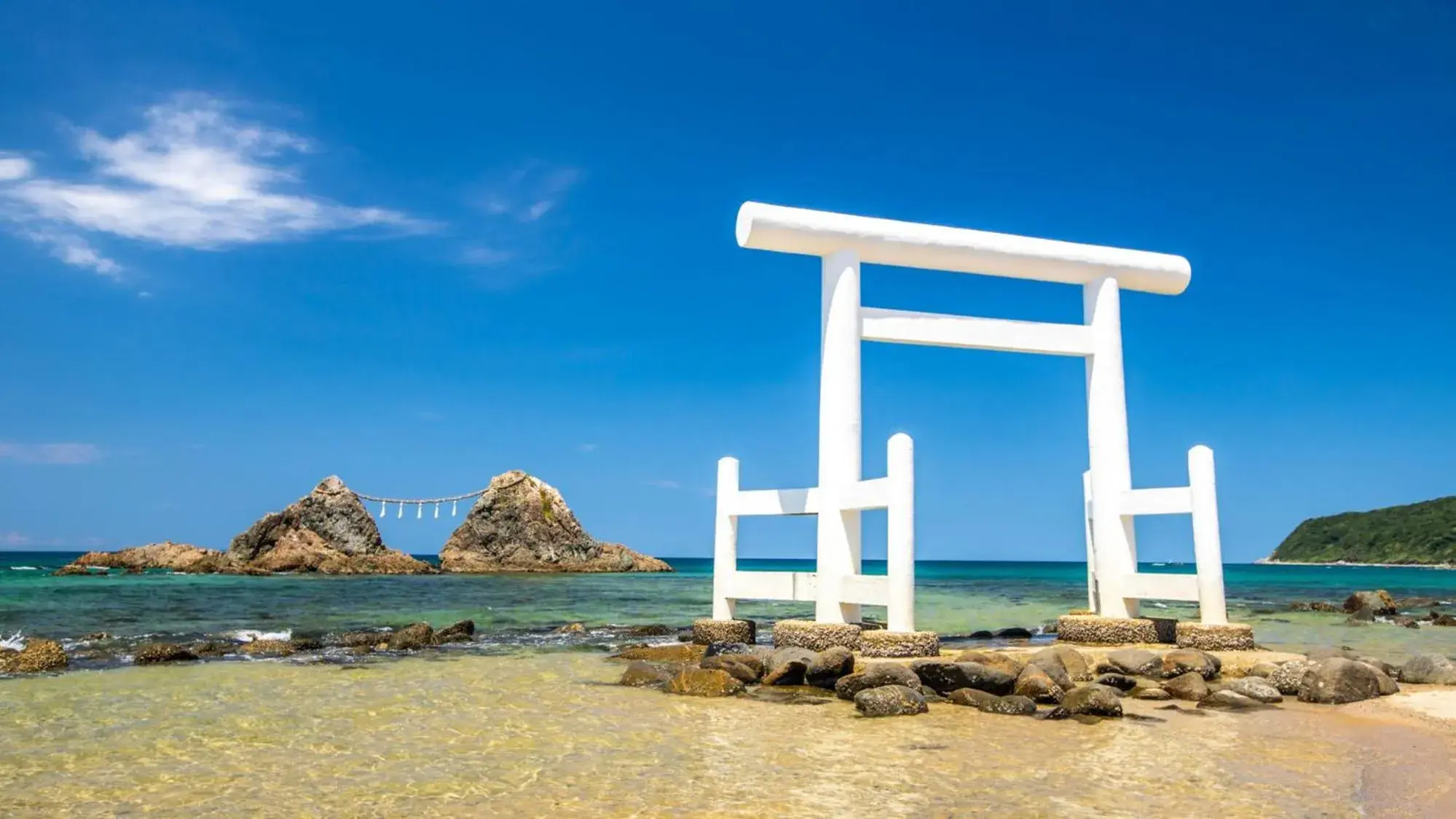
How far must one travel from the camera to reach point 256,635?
1930cm

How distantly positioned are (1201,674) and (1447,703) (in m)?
2.33

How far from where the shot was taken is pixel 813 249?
13.5m

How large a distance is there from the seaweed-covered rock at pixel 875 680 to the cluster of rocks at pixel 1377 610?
18991 mm

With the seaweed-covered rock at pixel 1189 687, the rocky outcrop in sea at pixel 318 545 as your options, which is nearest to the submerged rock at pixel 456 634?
the seaweed-covered rock at pixel 1189 687

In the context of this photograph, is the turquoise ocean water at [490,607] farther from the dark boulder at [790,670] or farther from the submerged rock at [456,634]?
the dark boulder at [790,670]

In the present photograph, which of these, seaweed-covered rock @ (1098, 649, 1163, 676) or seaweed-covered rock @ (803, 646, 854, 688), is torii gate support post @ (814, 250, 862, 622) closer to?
seaweed-covered rock @ (803, 646, 854, 688)

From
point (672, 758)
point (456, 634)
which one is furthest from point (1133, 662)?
point (456, 634)

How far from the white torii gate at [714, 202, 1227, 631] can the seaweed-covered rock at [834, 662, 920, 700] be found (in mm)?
1357

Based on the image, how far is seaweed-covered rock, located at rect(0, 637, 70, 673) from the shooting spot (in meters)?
13.4

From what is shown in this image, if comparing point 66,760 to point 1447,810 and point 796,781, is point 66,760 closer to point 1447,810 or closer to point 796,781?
point 796,781

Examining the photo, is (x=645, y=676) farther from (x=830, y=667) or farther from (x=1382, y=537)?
(x=1382, y=537)

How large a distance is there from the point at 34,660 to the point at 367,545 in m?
45.0

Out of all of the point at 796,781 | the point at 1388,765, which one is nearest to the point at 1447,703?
the point at 1388,765

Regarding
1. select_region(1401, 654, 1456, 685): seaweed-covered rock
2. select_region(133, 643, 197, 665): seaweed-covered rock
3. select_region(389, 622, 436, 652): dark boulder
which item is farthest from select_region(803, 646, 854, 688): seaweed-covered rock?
select_region(133, 643, 197, 665): seaweed-covered rock
